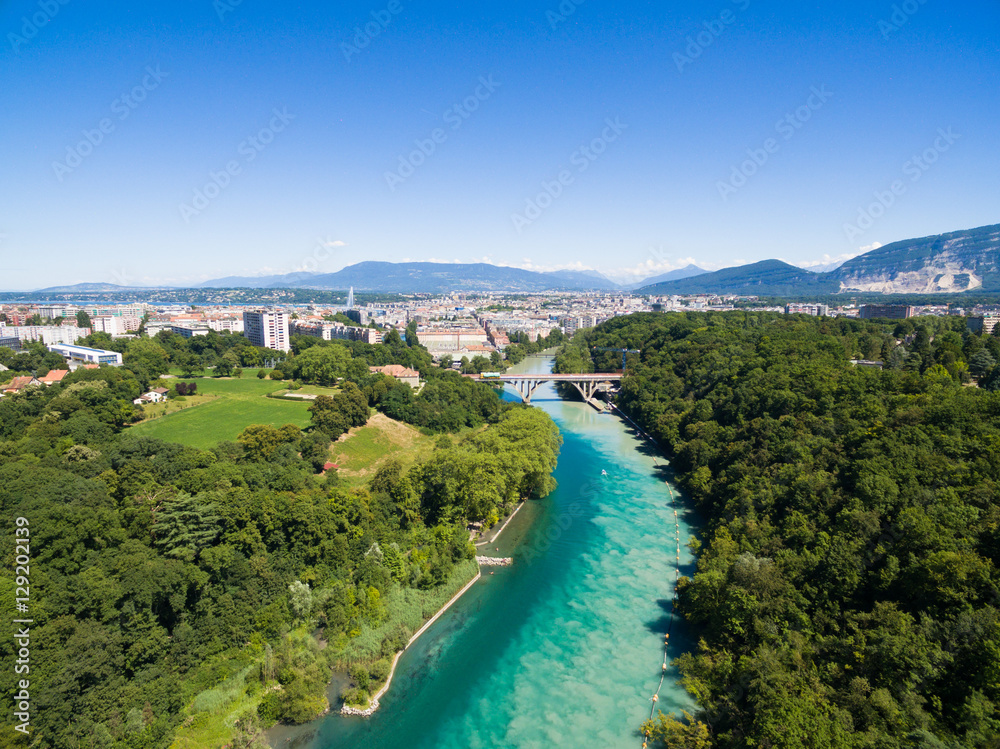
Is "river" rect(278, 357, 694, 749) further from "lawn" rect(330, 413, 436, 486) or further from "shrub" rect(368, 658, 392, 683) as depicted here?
"lawn" rect(330, 413, 436, 486)


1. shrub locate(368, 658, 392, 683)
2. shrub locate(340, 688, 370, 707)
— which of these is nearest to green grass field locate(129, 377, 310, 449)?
shrub locate(368, 658, 392, 683)

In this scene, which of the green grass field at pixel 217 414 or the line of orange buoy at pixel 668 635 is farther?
the green grass field at pixel 217 414

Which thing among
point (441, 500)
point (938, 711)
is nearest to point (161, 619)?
point (441, 500)

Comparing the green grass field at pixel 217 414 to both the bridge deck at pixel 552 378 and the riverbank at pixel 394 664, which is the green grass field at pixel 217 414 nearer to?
the riverbank at pixel 394 664

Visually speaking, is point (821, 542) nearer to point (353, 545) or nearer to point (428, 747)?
point (428, 747)

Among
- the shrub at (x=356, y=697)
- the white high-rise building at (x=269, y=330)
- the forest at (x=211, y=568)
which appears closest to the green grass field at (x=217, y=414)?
the forest at (x=211, y=568)

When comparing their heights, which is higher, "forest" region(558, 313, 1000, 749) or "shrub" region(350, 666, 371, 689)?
"forest" region(558, 313, 1000, 749)

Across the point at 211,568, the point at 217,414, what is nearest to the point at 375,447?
the point at 217,414
